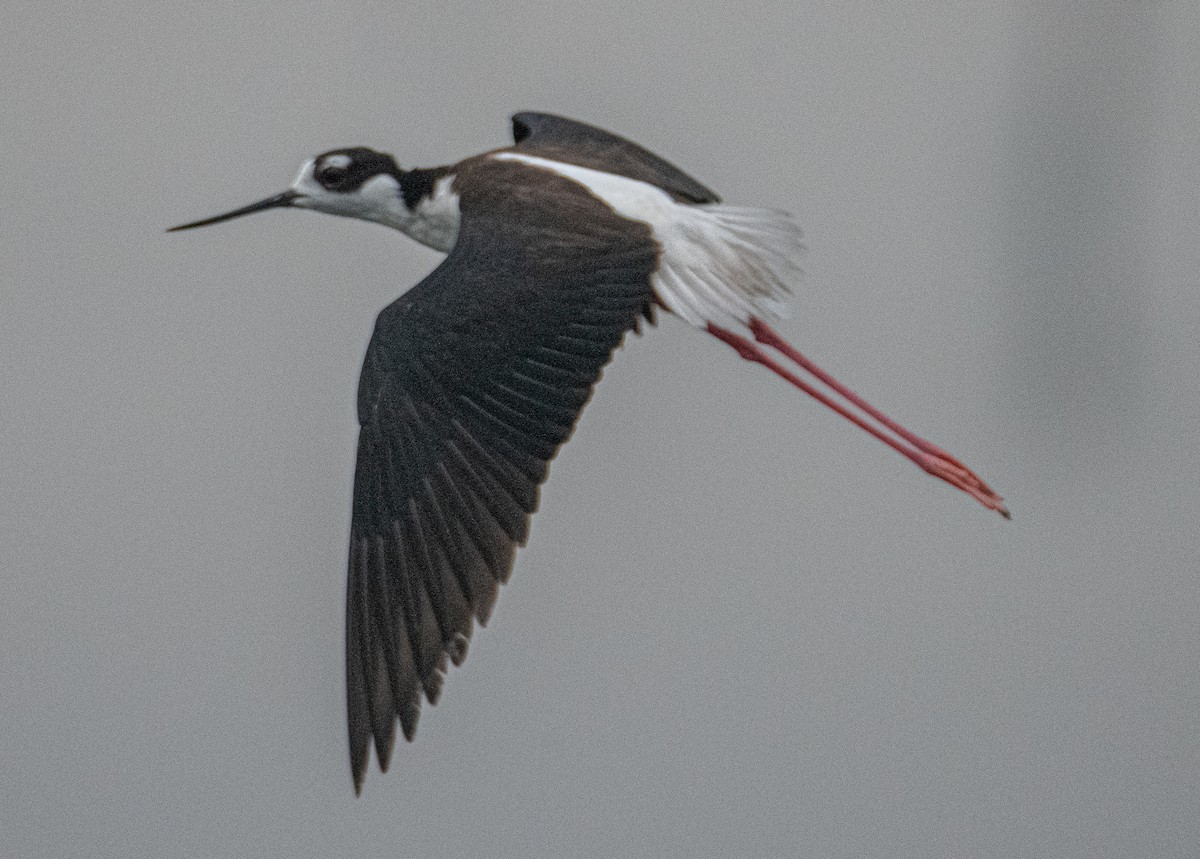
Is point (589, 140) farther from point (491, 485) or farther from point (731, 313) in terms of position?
point (491, 485)

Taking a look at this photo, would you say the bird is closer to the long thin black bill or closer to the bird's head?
the bird's head

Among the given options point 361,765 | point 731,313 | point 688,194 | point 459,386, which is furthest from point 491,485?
point 688,194

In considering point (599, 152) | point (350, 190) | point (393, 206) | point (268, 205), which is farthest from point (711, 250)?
point (268, 205)

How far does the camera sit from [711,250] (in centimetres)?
381

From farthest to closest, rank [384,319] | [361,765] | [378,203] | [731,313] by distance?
1. [378,203]
2. [731,313]
3. [384,319]
4. [361,765]

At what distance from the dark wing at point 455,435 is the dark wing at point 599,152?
665 millimetres

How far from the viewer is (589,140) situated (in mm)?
4203

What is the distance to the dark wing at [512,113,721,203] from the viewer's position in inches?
157

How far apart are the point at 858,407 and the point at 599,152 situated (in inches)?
28.3

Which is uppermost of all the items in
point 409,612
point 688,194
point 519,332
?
point 688,194

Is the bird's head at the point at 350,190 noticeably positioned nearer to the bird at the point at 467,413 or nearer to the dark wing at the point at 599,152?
the dark wing at the point at 599,152

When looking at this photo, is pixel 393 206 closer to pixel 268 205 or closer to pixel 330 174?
pixel 330 174

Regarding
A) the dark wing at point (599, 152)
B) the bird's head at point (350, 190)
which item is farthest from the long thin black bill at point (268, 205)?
the dark wing at point (599, 152)

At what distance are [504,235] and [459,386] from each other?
34cm
